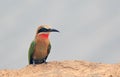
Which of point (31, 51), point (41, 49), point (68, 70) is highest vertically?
point (41, 49)

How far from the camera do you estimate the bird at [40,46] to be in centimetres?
2117

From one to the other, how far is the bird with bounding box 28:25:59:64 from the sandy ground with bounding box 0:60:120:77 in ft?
7.56

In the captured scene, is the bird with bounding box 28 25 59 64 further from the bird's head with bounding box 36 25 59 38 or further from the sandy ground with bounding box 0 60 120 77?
the sandy ground with bounding box 0 60 120 77

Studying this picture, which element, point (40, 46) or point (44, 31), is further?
point (40, 46)

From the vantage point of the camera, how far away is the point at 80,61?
19141 millimetres

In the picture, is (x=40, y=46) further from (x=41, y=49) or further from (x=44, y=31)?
(x=44, y=31)

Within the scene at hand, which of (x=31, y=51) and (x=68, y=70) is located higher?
(x=31, y=51)

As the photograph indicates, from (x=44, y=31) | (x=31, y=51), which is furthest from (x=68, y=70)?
(x=31, y=51)

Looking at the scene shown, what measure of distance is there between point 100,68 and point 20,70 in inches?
150

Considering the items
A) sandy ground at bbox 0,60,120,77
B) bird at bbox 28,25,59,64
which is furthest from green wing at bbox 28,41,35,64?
sandy ground at bbox 0,60,120,77

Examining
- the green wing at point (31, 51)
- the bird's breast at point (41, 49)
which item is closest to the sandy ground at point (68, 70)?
the bird's breast at point (41, 49)

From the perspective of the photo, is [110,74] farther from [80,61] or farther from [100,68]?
[80,61]

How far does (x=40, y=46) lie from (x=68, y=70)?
166 inches

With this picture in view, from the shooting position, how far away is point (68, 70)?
17.7m
